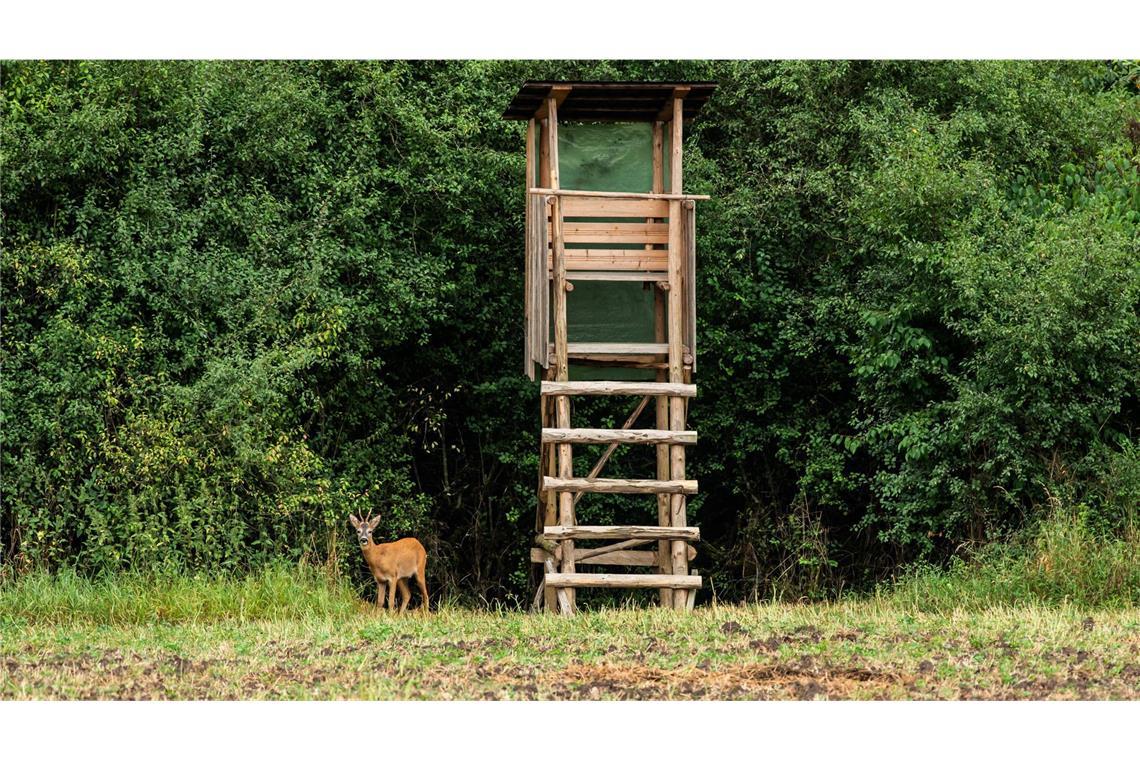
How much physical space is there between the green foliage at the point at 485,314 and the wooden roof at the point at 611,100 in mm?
1970

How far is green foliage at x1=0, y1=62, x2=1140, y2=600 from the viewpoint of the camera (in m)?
15.3

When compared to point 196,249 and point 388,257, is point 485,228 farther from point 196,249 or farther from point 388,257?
point 196,249

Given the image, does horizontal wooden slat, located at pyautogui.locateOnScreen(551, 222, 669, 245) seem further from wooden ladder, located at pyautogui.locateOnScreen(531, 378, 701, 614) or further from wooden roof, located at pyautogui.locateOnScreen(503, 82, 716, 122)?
wooden roof, located at pyautogui.locateOnScreen(503, 82, 716, 122)

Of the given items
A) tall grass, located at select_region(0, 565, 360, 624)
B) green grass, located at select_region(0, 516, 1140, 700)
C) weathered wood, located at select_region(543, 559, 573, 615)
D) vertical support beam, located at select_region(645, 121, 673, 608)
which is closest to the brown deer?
green grass, located at select_region(0, 516, 1140, 700)

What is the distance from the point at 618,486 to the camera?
14.3 meters

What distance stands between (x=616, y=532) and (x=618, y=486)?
0.43 m

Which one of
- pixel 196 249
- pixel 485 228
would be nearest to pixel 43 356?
pixel 196 249

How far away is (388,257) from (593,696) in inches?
348

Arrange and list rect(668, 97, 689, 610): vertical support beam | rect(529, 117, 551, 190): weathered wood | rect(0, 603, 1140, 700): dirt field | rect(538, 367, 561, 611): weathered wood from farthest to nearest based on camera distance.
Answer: rect(538, 367, 561, 611): weathered wood, rect(529, 117, 551, 190): weathered wood, rect(668, 97, 689, 610): vertical support beam, rect(0, 603, 1140, 700): dirt field

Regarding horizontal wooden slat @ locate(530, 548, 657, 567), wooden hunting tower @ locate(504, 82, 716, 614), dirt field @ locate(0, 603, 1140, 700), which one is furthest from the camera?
horizontal wooden slat @ locate(530, 548, 657, 567)

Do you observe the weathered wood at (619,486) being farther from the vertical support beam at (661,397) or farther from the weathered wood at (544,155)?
the weathered wood at (544,155)

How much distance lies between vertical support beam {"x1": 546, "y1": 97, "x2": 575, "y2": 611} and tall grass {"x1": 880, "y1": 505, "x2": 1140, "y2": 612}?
3241 mm

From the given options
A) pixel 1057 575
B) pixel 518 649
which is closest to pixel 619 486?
pixel 518 649

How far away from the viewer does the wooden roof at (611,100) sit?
48.0 feet
